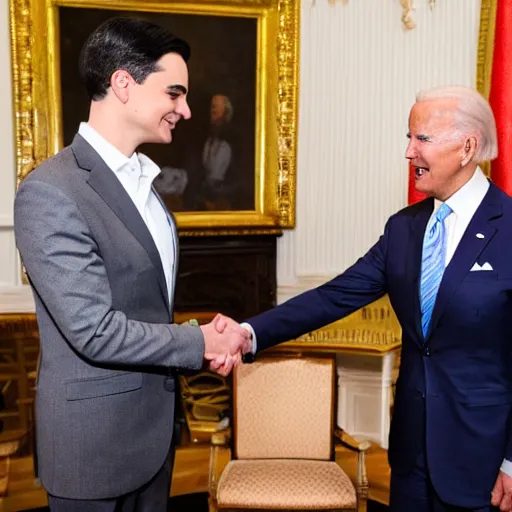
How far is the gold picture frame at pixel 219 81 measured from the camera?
4.00m

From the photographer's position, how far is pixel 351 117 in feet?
14.4

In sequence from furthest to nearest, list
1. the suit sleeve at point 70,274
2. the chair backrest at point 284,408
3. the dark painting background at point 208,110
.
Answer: the dark painting background at point 208,110 < the chair backrest at point 284,408 < the suit sleeve at point 70,274

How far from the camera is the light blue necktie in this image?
2119 mm

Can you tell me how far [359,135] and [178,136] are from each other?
1125 mm

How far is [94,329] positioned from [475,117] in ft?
4.21

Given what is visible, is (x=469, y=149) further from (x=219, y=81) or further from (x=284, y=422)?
(x=219, y=81)

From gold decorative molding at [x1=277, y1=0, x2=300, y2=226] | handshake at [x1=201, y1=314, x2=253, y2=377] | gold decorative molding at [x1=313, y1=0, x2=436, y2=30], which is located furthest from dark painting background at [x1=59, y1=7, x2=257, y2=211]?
handshake at [x1=201, y1=314, x2=253, y2=377]

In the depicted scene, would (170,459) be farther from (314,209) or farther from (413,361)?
(314,209)

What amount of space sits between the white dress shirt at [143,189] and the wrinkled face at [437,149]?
2.64 feet

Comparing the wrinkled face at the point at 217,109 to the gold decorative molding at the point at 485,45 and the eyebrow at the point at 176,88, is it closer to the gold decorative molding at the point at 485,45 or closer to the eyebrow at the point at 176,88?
the gold decorative molding at the point at 485,45

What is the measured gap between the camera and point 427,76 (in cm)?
423

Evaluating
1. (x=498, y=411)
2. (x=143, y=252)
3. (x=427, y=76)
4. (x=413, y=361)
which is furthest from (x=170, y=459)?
(x=427, y=76)

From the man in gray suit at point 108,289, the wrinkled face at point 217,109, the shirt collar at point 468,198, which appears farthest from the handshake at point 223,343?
the wrinkled face at point 217,109

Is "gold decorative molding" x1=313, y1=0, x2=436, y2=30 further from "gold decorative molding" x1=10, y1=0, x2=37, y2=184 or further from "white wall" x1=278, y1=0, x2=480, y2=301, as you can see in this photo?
"gold decorative molding" x1=10, y1=0, x2=37, y2=184
